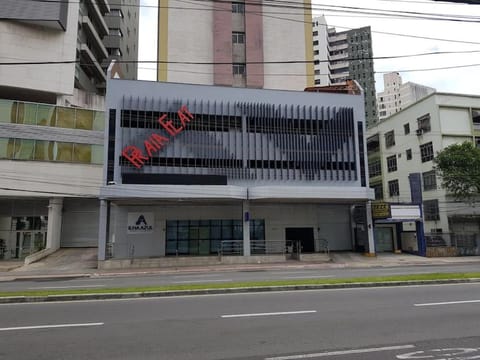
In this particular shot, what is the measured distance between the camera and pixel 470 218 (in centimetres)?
4038

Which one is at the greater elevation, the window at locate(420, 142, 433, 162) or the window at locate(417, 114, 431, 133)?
the window at locate(417, 114, 431, 133)

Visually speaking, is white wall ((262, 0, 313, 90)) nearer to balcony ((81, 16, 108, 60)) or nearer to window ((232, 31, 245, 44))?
window ((232, 31, 245, 44))

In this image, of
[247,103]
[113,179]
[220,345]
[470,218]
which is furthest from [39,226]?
[470,218]

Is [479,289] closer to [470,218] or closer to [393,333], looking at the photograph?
[393,333]

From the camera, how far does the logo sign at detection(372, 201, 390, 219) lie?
30547mm

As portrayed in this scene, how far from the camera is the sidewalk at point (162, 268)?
928 inches

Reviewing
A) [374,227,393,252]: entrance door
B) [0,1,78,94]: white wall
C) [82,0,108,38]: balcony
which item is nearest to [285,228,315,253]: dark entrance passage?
[374,227,393,252]: entrance door

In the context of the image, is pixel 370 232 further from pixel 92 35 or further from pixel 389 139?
pixel 92 35

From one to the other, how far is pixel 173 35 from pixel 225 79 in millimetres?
7924

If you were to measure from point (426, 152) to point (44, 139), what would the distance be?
125 feet

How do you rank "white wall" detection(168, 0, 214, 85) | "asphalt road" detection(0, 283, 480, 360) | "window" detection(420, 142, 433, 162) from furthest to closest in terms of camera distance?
1. "white wall" detection(168, 0, 214, 85)
2. "window" detection(420, 142, 433, 162)
3. "asphalt road" detection(0, 283, 480, 360)

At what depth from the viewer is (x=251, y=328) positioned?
24.1ft

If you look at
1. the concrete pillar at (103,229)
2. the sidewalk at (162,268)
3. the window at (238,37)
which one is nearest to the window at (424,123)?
the sidewalk at (162,268)

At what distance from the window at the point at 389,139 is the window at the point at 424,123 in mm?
5379
